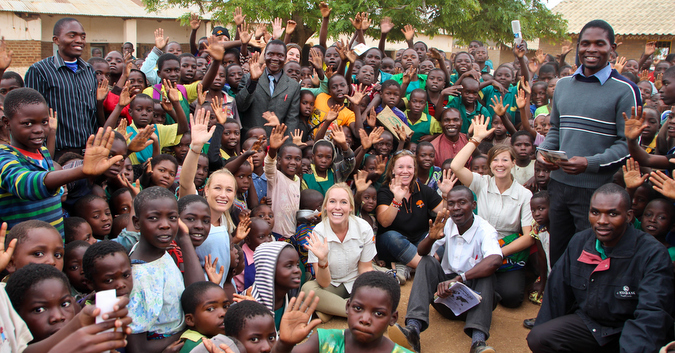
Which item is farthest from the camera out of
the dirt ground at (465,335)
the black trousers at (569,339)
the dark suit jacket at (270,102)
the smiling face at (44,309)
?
the dark suit jacket at (270,102)

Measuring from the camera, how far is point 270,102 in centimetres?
607

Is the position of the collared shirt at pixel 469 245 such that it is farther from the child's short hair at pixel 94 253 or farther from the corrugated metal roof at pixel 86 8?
the corrugated metal roof at pixel 86 8

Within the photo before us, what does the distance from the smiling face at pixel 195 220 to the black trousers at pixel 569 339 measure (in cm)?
232

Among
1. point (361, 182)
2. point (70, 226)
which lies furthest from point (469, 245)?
point (70, 226)

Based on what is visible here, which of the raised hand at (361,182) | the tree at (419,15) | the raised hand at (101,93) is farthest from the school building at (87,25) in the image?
the raised hand at (361,182)

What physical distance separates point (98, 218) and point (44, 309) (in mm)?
1434

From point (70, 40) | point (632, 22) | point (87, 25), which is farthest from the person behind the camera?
point (632, 22)

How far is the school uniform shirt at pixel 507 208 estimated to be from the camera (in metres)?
4.81

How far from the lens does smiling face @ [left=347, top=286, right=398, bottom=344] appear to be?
2.57 meters

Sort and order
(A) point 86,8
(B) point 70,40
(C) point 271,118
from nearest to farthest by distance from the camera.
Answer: (B) point 70,40, (C) point 271,118, (A) point 86,8

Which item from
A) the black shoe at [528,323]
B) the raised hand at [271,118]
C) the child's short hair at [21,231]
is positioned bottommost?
the black shoe at [528,323]

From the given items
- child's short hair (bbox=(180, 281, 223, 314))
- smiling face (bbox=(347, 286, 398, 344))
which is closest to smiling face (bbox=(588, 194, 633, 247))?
smiling face (bbox=(347, 286, 398, 344))

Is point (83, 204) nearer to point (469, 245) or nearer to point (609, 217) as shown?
point (469, 245)

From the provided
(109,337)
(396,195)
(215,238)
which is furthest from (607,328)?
(109,337)
